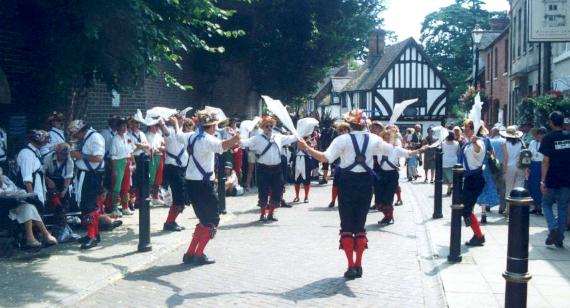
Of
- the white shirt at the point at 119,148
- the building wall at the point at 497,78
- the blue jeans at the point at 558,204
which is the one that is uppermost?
the building wall at the point at 497,78

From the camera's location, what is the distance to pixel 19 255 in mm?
8570

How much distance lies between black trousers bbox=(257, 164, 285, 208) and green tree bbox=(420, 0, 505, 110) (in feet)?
172

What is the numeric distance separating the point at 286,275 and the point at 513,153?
6.51m

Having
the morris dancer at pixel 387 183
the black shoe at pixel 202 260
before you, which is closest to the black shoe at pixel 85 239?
the black shoe at pixel 202 260

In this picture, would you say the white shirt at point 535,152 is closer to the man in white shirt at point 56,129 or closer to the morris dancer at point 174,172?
the morris dancer at point 174,172

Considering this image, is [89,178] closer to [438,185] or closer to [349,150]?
[349,150]

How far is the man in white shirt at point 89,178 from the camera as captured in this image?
927 centimetres

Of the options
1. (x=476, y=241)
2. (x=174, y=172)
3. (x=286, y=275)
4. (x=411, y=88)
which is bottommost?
(x=286, y=275)

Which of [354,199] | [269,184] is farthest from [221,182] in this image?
[354,199]

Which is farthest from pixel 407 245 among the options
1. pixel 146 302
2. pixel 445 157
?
pixel 445 157

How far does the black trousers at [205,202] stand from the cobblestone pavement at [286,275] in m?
0.59

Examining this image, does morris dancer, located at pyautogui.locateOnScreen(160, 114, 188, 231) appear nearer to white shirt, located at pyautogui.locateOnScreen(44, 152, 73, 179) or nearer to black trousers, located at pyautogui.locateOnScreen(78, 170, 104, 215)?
black trousers, located at pyautogui.locateOnScreen(78, 170, 104, 215)

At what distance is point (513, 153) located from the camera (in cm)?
1244

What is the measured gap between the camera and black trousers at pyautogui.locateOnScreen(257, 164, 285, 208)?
39.7 ft
